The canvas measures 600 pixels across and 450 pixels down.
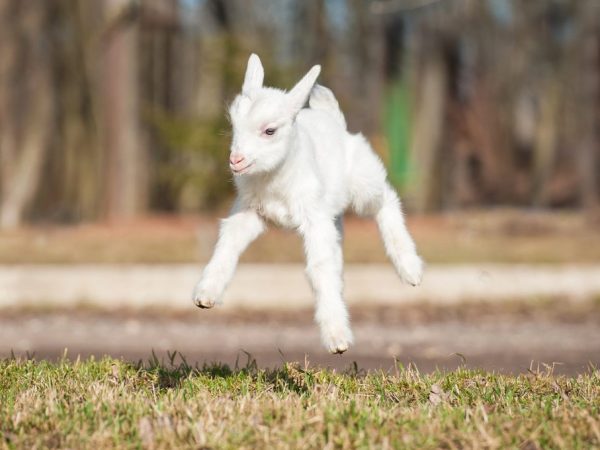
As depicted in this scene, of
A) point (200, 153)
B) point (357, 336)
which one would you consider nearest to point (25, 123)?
point (200, 153)

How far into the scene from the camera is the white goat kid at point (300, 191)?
507cm

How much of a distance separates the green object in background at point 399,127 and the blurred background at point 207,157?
0.15ft

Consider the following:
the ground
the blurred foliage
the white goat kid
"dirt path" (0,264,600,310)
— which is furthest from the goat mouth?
the blurred foliage

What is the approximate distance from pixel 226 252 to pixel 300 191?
49cm

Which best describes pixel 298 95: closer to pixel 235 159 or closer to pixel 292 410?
pixel 235 159

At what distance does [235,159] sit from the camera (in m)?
4.99

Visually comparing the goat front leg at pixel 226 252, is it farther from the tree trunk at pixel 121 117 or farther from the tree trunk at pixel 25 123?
the tree trunk at pixel 25 123

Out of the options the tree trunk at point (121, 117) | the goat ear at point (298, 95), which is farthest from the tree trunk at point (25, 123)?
the goat ear at point (298, 95)

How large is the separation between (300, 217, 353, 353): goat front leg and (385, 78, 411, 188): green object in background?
16.8m

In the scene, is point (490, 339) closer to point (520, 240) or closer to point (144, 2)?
point (520, 240)

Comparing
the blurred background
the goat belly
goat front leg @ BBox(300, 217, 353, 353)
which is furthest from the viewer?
the blurred background

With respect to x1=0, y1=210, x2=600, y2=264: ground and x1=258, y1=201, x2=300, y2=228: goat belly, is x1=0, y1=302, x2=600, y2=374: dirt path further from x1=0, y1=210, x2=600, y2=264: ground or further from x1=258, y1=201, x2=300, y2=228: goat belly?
x1=258, y1=201, x2=300, y2=228: goat belly

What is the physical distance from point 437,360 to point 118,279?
5827 millimetres

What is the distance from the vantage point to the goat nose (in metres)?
4.98
